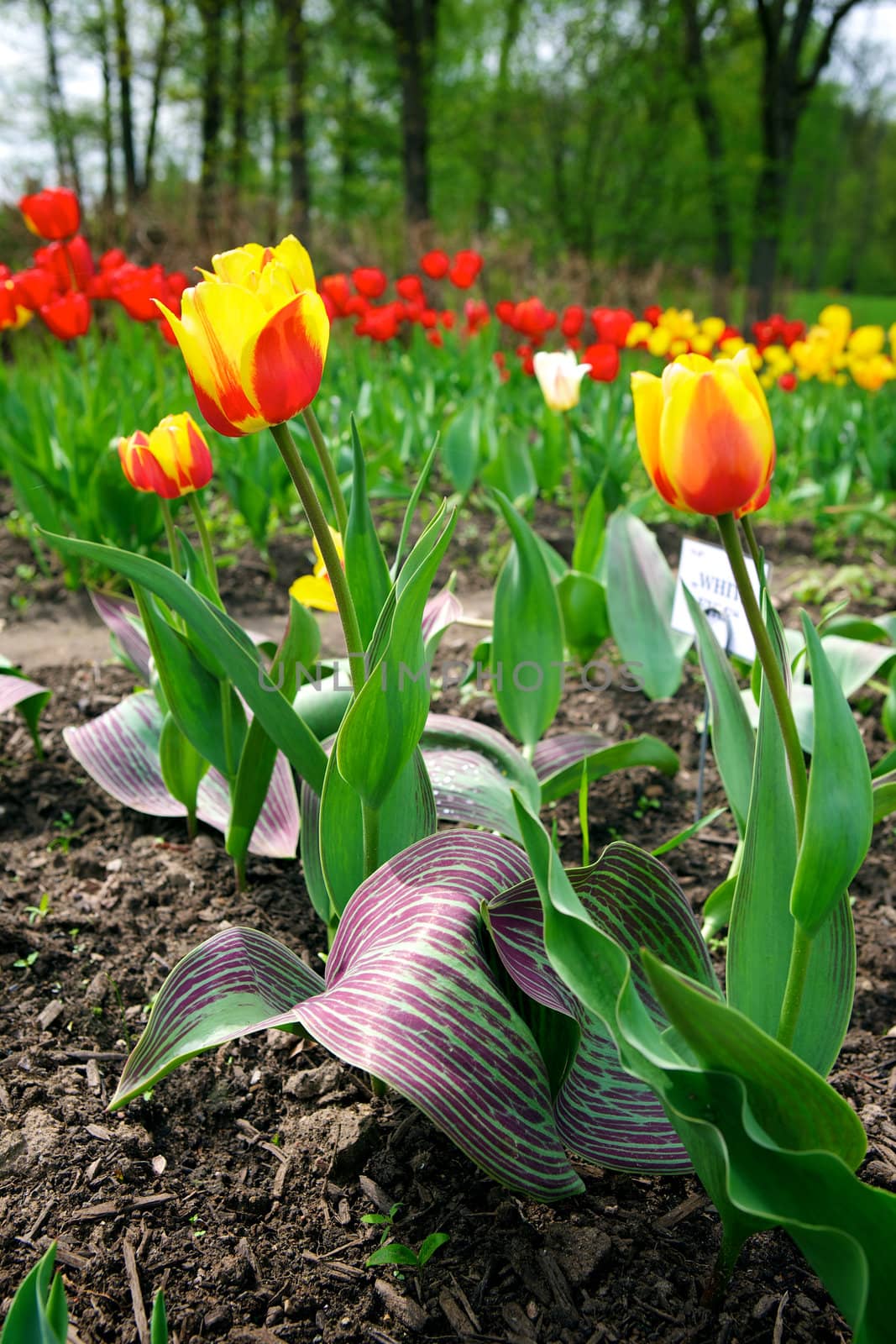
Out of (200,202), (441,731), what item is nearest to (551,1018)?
(441,731)

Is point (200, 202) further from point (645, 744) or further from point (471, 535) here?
point (645, 744)

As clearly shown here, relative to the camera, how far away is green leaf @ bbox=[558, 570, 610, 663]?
235cm

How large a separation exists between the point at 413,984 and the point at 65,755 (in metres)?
1.46

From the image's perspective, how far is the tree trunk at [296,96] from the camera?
553 inches

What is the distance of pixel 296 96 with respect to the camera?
15039 millimetres

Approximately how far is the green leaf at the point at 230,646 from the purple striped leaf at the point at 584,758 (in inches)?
24.0

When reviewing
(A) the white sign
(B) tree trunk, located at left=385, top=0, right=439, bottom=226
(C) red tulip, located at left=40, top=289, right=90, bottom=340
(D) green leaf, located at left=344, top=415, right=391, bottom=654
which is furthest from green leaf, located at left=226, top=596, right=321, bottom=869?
(B) tree trunk, located at left=385, top=0, right=439, bottom=226

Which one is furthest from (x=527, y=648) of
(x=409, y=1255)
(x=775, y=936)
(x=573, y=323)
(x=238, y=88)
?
(x=238, y=88)

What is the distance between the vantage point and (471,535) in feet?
12.9

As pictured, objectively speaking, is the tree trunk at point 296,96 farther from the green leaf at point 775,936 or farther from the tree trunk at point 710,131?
the green leaf at point 775,936

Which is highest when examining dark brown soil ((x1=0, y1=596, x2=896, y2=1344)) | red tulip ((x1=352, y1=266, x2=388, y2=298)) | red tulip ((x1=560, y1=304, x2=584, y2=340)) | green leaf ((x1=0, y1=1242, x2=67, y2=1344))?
red tulip ((x1=352, y1=266, x2=388, y2=298))

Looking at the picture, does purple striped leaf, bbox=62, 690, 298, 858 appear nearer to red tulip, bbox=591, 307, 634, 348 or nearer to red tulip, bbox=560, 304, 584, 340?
red tulip, bbox=591, 307, 634, 348

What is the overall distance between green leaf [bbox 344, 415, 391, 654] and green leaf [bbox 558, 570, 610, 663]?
1.05 m

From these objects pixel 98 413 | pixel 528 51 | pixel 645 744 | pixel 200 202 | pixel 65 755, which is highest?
pixel 528 51
